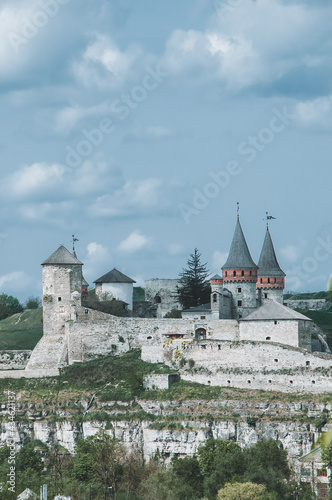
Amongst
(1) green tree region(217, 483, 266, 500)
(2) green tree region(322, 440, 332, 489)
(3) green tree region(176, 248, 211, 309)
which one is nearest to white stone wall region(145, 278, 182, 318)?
Result: (3) green tree region(176, 248, 211, 309)

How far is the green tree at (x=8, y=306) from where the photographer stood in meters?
108

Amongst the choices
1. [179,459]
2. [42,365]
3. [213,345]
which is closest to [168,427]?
[179,459]

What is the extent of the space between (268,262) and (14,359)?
809 inches

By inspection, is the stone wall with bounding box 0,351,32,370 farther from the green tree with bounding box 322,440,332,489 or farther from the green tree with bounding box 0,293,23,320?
the green tree with bounding box 322,440,332,489

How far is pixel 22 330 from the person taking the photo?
92.2 meters

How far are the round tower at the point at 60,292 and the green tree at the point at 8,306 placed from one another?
2943 centimetres

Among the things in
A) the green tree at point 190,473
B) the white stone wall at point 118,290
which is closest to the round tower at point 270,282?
the white stone wall at point 118,290

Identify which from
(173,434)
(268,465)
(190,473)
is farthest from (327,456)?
(173,434)

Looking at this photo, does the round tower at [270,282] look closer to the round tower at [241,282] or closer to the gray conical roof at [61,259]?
the round tower at [241,282]

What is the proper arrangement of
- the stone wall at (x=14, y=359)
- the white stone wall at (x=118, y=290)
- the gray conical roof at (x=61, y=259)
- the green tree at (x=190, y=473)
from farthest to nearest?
the white stone wall at (x=118, y=290), the stone wall at (x=14, y=359), the gray conical roof at (x=61, y=259), the green tree at (x=190, y=473)

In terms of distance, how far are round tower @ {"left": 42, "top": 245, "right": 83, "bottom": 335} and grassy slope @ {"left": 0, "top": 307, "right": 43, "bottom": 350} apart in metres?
8.77

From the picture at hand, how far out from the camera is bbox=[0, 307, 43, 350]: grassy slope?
3452 inches

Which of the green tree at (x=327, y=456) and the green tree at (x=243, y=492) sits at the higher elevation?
the green tree at (x=327, y=456)

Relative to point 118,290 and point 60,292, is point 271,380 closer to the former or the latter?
point 60,292
